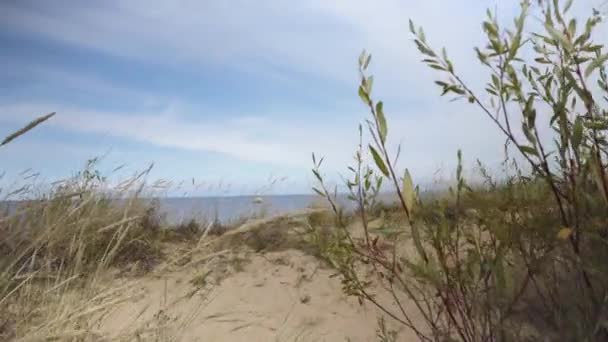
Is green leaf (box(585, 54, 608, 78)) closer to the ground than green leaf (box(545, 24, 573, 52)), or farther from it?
closer to the ground

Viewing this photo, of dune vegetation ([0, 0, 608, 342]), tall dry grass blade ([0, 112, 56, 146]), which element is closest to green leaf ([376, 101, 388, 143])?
dune vegetation ([0, 0, 608, 342])

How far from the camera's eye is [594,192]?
4.28 ft

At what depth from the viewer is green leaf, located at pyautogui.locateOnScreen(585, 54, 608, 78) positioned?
3.59ft

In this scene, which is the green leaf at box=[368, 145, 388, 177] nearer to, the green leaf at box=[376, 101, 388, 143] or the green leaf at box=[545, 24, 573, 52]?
the green leaf at box=[376, 101, 388, 143]

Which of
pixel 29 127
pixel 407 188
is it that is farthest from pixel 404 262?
pixel 29 127

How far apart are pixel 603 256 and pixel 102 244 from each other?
3.89m

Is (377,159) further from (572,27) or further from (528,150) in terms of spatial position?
(572,27)

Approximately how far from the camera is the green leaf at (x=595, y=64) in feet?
3.59

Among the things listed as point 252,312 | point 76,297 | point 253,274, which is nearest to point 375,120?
point 76,297

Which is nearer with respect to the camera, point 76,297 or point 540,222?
point 540,222

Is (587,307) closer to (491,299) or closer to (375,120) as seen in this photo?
(491,299)

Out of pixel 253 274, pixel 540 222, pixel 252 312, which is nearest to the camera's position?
pixel 540 222

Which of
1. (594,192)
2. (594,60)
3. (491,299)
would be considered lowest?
(491,299)

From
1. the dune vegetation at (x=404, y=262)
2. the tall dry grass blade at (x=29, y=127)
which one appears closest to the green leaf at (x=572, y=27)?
the dune vegetation at (x=404, y=262)
